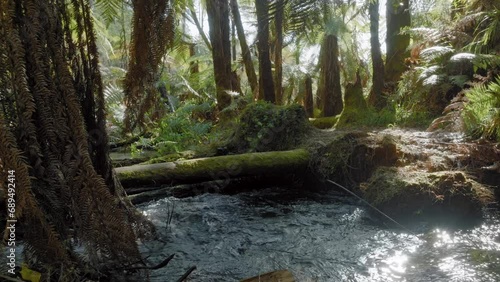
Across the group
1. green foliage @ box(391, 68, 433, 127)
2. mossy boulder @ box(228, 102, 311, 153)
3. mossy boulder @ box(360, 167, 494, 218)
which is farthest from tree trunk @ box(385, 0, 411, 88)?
mossy boulder @ box(360, 167, 494, 218)

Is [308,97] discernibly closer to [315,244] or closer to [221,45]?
[221,45]

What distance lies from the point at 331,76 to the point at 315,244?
6.58 metres

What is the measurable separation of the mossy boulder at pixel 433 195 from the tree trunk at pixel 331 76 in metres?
5.42

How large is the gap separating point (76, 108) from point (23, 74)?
0.90ft

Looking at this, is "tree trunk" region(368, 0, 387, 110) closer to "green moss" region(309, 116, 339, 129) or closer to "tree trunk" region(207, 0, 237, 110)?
"green moss" region(309, 116, 339, 129)

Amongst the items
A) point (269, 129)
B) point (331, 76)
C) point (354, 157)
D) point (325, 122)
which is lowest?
point (354, 157)

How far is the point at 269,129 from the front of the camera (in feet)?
A: 18.8

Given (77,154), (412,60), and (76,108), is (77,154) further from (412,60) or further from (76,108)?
(412,60)

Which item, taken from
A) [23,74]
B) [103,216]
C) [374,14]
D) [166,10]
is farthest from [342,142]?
[374,14]

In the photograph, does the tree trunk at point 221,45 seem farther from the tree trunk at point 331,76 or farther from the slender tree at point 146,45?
the slender tree at point 146,45

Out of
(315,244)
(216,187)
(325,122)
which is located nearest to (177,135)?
(216,187)

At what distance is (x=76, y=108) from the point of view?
179 centimetres

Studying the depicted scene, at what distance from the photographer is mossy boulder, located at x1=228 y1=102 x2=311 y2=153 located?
5672 millimetres

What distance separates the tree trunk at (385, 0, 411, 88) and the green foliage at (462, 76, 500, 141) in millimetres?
3899
